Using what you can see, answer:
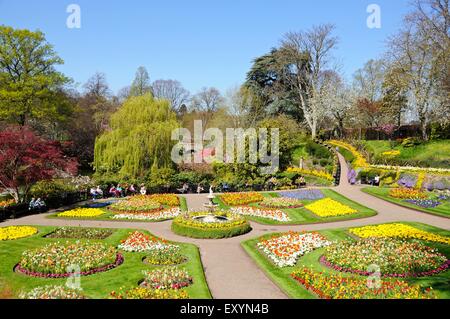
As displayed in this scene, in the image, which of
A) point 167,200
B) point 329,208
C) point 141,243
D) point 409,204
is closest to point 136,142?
point 167,200

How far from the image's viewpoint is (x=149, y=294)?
11133mm

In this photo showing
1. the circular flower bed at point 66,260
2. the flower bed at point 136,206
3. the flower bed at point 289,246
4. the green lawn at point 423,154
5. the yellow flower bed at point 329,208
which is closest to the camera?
the circular flower bed at point 66,260

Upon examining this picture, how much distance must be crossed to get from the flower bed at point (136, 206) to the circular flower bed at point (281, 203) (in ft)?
23.4

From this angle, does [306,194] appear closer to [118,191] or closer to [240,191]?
[240,191]

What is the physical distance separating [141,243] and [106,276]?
12.0 feet

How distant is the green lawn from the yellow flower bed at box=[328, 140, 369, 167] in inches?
52.6

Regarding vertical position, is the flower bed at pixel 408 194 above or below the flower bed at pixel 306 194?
above

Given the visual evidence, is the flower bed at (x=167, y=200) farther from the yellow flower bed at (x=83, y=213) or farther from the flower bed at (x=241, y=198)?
the yellow flower bed at (x=83, y=213)

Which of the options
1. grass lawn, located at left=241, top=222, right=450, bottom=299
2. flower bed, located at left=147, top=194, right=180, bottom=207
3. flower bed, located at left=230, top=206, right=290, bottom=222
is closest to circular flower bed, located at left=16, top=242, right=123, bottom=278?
grass lawn, located at left=241, top=222, right=450, bottom=299

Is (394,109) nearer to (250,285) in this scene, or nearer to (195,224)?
(195,224)

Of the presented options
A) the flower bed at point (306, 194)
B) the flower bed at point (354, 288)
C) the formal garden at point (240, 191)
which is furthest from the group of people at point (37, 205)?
the flower bed at point (354, 288)

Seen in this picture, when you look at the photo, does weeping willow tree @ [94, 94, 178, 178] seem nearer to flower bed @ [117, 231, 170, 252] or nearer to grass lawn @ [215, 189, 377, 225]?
grass lawn @ [215, 189, 377, 225]

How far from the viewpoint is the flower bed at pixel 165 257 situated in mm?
14625

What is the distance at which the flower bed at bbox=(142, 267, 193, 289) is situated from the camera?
12.1 metres
